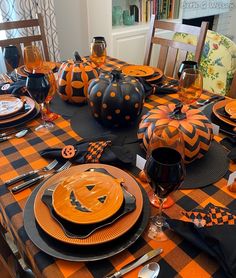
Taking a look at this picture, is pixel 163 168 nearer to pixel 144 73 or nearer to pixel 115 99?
pixel 115 99

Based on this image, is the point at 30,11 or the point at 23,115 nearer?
the point at 23,115

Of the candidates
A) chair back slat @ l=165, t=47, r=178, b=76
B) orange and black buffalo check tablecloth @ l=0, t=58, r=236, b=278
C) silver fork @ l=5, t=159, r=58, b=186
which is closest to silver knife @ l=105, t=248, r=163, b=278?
orange and black buffalo check tablecloth @ l=0, t=58, r=236, b=278

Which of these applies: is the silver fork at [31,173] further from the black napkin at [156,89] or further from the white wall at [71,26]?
the white wall at [71,26]

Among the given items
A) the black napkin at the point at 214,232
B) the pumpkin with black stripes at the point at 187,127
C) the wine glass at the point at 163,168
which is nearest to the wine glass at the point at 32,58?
the pumpkin with black stripes at the point at 187,127

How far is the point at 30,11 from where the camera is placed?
85.8 inches

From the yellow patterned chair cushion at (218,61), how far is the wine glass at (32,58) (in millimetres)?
1068

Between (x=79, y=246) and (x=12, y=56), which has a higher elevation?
(x=12, y=56)

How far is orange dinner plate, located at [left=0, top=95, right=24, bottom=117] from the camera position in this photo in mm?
1003

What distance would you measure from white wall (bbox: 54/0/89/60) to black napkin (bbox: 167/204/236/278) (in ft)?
7.90

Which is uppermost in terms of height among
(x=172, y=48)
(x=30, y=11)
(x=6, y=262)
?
(x=30, y=11)

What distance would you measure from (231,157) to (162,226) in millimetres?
335

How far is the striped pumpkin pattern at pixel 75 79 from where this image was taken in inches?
42.6

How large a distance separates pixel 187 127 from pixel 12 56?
3.41 feet

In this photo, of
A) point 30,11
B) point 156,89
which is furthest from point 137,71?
point 30,11
